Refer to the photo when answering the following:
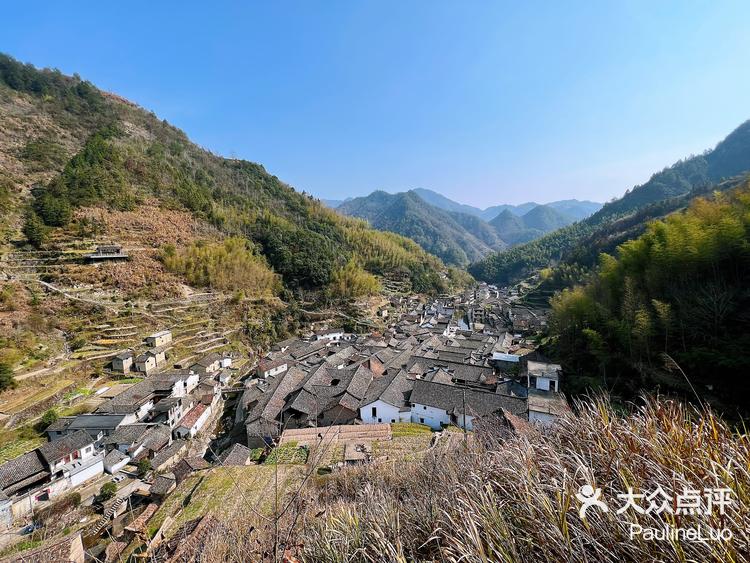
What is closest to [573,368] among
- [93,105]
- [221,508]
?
[221,508]

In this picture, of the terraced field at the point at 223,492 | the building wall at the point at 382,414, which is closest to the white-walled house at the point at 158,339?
the terraced field at the point at 223,492

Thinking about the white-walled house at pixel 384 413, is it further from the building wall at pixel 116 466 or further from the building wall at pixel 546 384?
the building wall at pixel 116 466

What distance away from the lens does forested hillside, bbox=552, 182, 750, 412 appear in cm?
1116

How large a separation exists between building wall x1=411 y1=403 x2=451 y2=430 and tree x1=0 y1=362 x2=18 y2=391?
20.6m

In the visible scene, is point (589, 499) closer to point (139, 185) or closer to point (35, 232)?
point (35, 232)

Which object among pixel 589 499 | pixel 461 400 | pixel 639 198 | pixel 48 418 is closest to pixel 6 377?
pixel 48 418

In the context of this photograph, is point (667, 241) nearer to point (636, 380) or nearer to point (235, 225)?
point (636, 380)

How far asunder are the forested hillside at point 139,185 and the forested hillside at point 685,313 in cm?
3255

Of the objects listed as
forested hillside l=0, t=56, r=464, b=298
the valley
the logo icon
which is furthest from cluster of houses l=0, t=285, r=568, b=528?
forested hillside l=0, t=56, r=464, b=298

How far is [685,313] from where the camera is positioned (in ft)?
40.4

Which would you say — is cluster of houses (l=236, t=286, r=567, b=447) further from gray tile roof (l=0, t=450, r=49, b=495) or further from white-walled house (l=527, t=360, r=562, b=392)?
gray tile roof (l=0, t=450, r=49, b=495)

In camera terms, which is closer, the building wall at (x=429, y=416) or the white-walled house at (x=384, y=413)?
the building wall at (x=429, y=416)

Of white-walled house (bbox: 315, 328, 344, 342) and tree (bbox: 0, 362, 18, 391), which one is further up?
tree (bbox: 0, 362, 18, 391)

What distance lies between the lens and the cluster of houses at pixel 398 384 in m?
14.6
